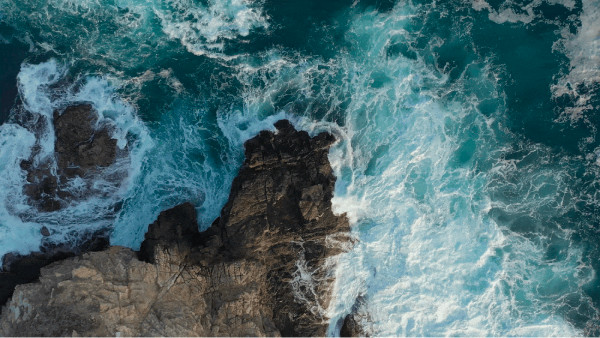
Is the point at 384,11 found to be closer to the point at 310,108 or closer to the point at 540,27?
the point at 310,108

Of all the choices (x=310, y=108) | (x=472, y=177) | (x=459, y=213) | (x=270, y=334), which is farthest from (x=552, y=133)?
(x=270, y=334)

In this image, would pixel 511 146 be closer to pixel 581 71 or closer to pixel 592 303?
pixel 581 71

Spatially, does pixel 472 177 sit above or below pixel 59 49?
below

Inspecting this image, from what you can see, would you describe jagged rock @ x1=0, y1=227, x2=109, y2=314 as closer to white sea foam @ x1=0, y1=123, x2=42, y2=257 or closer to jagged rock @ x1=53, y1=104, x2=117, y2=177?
white sea foam @ x1=0, y1=123, x2=42, y2=257

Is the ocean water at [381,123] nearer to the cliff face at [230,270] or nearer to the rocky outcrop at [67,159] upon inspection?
the rocky outcrop at [67,159]

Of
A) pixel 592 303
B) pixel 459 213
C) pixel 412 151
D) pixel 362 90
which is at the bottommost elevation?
pixel 592 303

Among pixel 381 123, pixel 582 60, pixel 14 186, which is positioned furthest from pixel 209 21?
pixel 582 60

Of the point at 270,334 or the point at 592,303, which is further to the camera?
the point at 592,303

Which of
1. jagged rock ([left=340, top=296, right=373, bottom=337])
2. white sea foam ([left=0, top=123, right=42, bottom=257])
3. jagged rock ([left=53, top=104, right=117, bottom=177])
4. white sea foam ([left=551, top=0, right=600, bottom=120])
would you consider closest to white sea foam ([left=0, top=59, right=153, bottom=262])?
white sea foam ([left=0, top=123, right=42, bottom=257])

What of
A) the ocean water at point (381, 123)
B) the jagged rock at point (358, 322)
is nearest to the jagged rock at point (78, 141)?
the ocean water at point (381, 123)
